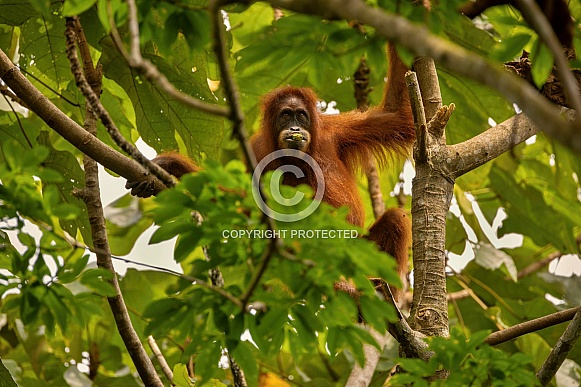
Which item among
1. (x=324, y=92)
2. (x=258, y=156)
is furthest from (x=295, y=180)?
(x=324, y=92)

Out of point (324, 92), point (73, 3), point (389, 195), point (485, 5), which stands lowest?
point (73, 3)

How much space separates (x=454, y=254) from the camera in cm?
738

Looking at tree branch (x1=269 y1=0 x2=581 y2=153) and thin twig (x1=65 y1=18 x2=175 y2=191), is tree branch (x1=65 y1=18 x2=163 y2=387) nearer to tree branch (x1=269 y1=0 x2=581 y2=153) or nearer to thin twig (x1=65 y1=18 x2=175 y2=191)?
thin twig (x1=65 y1=18 x2=175 y2=191)

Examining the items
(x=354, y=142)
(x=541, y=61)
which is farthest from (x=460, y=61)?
(x=354, y=142)

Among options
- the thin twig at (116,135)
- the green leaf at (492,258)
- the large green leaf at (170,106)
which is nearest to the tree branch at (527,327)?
the thin twig at (116,135)

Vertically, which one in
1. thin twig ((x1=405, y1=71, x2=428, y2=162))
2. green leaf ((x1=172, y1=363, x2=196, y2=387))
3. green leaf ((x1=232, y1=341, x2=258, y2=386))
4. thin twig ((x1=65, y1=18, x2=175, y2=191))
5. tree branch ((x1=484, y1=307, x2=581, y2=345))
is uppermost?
thin twig ((x1=405, y1=71, x2=428, y2=162))

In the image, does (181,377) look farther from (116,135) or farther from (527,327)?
(116,135)

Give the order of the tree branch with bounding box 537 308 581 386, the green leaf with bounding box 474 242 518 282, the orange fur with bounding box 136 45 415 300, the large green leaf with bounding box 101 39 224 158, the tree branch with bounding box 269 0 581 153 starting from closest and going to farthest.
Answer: the tree branch with bounding box 269 0 581 153, the tree branch with bounding box 537 308 581 386, the large green leaf with bounding box 101 39 224 158, the orange fur with bounding box 136 45 415 300, the green leaf with bounding box 474 242 518 282

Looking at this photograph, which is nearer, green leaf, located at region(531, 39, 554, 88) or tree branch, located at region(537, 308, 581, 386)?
green leaf, located at region(531, 39, 554, 88)

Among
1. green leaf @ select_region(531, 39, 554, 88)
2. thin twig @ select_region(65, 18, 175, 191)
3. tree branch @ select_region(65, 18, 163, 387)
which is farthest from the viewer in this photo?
tree branch @ select_region(65, 18, 163, 387)

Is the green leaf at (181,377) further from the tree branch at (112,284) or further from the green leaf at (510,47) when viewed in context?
the green leaf at (510,47)

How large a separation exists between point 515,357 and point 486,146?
163cm

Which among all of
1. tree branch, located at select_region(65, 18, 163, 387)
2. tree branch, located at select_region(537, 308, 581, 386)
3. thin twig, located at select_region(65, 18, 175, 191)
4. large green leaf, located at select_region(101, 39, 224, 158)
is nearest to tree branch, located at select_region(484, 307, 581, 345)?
tree branch, located at select_region(537, 308, 581, 386)

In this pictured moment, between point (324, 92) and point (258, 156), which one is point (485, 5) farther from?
point (324, 92)
